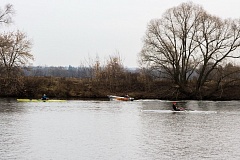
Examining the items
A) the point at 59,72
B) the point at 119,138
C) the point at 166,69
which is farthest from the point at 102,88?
the point at 59,72

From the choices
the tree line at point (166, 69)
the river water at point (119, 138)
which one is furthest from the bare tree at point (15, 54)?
the river water at point (119, 138)

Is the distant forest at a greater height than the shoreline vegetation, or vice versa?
the distant forest

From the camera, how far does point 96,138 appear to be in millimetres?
25047

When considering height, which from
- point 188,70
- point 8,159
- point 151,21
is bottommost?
point 8,159

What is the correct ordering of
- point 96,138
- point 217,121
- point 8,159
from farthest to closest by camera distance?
1. point 217,121
2. point 96,138
3. point 8,159

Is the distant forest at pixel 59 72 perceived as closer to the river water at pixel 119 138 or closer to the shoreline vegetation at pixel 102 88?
the shoreline vegetation at pixel 102 88

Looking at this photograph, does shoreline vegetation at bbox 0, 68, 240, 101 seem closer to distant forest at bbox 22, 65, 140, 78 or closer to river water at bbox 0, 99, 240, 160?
distant forest at bbox 22, 65, 140, 78

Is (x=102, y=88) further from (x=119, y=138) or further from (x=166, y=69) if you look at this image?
(x=119, y=138)

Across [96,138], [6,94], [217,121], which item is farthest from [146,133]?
[6,94]

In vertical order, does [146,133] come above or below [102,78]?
below

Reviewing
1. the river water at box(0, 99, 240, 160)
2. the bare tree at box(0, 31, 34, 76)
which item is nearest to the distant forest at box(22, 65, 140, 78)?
the bare tree at box(0, 31, 34, 76)

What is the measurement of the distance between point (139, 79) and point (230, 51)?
1832 centimetres

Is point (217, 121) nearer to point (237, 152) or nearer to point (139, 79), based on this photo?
point (237, 152)

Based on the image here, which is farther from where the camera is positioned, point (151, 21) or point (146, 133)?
point (151, 21)
